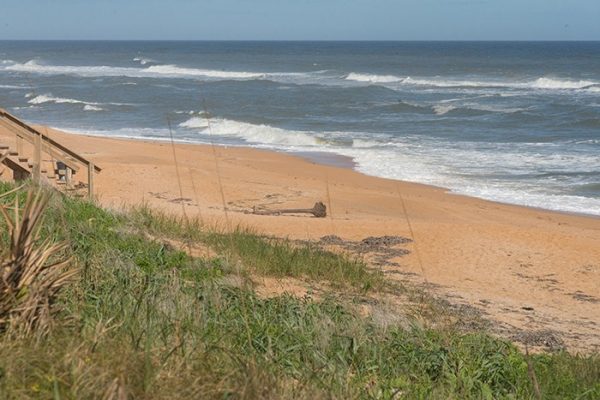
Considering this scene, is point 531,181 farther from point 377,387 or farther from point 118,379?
point 118,379

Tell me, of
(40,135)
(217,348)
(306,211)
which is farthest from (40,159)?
(217,348)

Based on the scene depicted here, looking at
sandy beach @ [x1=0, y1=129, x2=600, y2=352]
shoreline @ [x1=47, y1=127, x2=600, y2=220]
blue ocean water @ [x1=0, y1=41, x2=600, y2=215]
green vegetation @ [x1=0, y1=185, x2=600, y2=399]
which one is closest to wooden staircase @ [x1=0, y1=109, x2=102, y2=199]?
blue ocean water @ [x1=0, y1=41, x2=600, y2=215]

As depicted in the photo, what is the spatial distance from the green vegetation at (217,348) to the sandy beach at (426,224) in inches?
36.1

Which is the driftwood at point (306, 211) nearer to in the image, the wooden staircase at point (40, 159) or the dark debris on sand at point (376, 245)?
the dark debris on sand at point (376, 245)

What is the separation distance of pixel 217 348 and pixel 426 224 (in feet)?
39.3

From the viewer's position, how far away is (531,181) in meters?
23.3

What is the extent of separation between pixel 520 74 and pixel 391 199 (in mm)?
55583

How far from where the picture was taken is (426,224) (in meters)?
16.4

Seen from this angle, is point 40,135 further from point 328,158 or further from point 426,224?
point 328,158

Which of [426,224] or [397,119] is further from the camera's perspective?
[397,119]

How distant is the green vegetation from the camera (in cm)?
412

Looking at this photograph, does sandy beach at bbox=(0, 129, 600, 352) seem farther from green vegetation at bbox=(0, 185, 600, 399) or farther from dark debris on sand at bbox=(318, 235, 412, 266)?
green vegetation at bbox=(0, 185, 600, 399)

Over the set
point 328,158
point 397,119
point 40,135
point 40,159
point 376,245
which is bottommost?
point 397,119

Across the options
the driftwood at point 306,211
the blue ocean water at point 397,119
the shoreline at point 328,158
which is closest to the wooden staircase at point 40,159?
the blue ocean water at point 397,119
